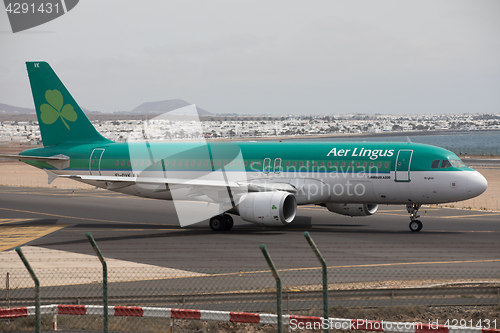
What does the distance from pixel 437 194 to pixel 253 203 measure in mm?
9482

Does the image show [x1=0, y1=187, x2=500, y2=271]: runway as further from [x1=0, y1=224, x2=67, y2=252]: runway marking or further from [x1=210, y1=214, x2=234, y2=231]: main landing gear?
[x1=210, y1=214, x2=234, y2=231]: main landing gear

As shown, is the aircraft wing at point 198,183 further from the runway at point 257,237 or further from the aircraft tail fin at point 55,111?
the aircraft tail fin at point 55,111

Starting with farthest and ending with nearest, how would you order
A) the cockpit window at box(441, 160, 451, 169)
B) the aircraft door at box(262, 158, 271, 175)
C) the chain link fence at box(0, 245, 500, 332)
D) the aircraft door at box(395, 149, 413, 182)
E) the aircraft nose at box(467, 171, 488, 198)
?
the aircraft door at box(262, 158, 271, 175), the aircraft door at box(395, 149, 413, 182), the cockpit window at box(441, 160, 451, 169), the aircraft nose at box(467, 171, 488, 198), the chain link fence at box(0, 245, 500, 332)

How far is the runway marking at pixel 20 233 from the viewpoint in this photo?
27505 mm

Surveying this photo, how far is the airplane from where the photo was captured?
29.0 m

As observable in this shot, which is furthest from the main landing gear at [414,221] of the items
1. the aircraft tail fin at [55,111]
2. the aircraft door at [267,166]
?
the aircraft tail fin at [55,111]

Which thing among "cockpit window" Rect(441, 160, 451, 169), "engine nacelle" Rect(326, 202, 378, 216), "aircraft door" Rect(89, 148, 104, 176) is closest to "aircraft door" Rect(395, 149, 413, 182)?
"cockpit window" Rect(441, 160, 451, 169)

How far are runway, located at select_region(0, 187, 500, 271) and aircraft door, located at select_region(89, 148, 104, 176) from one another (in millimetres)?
3072

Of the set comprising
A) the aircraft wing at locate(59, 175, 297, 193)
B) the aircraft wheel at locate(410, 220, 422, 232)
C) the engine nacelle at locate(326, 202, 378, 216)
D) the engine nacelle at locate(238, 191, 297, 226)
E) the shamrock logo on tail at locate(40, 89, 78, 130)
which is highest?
the shamrock logo on tail at locate(40, 89, 78, 130)

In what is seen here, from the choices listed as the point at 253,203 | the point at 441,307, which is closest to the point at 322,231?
the point at 253,203

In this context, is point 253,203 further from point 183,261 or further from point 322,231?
point 183,261

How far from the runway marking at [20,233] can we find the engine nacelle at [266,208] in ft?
35.9

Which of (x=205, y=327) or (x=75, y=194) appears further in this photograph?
(x=75, y=194)

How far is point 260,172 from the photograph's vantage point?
32.0 meters
